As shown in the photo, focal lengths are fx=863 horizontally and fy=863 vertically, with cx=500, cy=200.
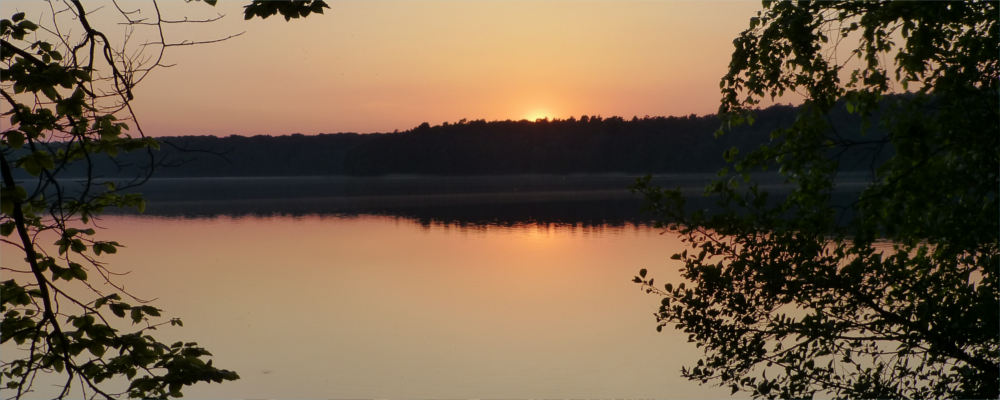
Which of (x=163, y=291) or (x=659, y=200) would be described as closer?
(x=659, y=200)

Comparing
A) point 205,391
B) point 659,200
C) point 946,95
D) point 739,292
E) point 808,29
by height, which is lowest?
point 205,391

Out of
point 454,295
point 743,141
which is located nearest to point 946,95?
point 454,295

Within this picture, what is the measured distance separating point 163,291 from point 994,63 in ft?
59.6

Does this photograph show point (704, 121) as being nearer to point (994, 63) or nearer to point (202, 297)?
point (202, 297)

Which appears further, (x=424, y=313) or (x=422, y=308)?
(x=422, y=308)

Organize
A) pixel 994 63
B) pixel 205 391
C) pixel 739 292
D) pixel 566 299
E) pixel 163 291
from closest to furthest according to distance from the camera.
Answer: pixel 994 63 < pixel 739 292 < pixel 205 391 < pixel 566 299 < pixel 163 291

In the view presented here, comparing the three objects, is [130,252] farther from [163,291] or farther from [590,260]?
[590,260]

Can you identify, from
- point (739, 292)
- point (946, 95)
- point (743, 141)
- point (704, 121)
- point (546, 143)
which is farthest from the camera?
point (546, 143)

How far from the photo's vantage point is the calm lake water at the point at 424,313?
39.1ft

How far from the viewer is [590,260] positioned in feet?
77.1

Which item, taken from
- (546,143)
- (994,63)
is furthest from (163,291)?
(546,143)

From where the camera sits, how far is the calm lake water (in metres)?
11.9

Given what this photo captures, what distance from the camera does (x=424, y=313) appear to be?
659 inches

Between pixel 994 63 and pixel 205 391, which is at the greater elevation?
pixel 994 63
